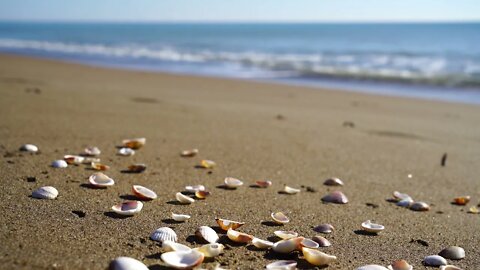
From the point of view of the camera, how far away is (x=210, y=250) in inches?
70.6

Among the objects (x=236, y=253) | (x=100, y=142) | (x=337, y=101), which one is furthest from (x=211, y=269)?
(x=337, y=101)

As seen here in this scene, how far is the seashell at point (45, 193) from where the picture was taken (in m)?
2.29

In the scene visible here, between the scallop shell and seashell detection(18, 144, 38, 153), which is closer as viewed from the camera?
the scallop shell

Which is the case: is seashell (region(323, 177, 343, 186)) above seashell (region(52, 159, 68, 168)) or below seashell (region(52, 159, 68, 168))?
above

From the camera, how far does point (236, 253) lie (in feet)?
6.23

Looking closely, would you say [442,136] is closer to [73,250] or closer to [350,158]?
[350,158]

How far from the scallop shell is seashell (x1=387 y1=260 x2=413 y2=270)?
1.84ft

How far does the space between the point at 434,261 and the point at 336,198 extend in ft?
2.70

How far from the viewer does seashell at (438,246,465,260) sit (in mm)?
2035

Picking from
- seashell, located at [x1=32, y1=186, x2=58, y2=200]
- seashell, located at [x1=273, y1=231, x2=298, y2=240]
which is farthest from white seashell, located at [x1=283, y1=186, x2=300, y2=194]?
seashell, located at [x1=32, y1=186, x2=58, y2=200]

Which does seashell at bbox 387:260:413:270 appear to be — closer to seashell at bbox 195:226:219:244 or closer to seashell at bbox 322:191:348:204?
seashell at bbox 195:226:219:244

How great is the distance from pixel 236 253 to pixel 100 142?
2154 mm

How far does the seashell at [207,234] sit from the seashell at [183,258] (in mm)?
215

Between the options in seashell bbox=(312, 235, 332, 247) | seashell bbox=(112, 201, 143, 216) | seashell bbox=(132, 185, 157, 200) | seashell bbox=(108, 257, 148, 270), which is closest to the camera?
seashell bbox=(108, 257, 148, 270)
